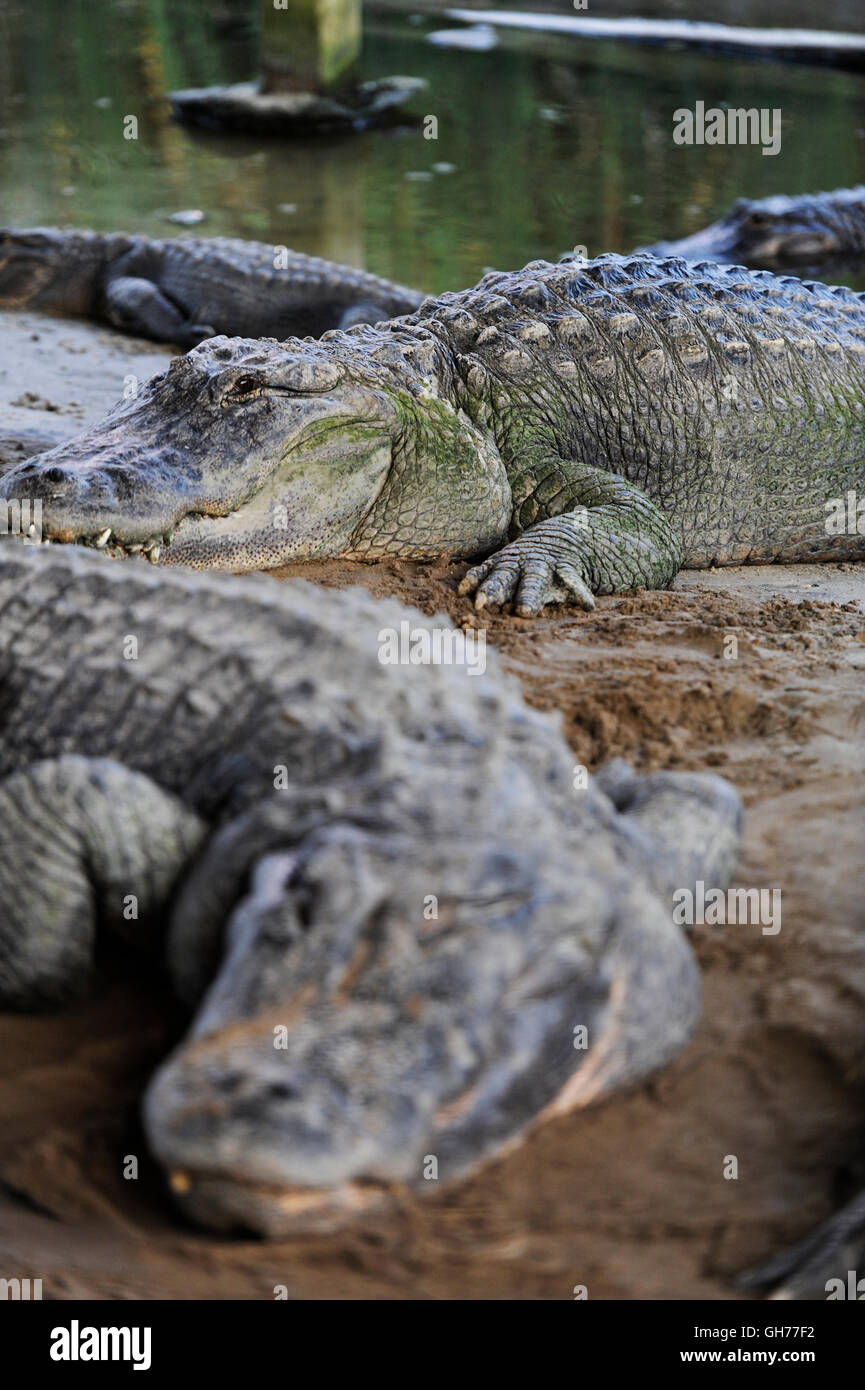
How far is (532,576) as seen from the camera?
4.38 metres

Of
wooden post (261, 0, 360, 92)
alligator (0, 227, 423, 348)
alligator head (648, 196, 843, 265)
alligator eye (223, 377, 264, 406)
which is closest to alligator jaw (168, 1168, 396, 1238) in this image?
alligator eye (223, 377, 264, 406)

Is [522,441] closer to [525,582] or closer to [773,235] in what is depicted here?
[525,582]

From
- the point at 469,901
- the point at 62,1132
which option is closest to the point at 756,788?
the point at 469,901

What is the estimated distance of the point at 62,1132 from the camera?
7.31 ft

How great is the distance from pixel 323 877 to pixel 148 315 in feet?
20.8

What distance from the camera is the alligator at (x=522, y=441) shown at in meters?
4.27

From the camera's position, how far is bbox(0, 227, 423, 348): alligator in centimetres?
763

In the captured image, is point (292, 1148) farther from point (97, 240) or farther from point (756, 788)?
point (97, 240)

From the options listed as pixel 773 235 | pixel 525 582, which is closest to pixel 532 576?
pixel 525 582

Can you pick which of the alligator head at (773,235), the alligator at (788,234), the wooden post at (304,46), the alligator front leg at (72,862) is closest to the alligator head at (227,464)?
the alligator front leg at (72,862)

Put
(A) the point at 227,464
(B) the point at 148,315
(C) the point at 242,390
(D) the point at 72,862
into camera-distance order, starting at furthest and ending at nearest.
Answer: (B) the point at 148,315, (C) the point at 242,390, (A) the point at 227,464, (D) the point at 72,862

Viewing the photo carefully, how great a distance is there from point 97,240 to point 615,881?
23.7 feet

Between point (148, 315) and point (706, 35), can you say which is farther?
point (706, 35)

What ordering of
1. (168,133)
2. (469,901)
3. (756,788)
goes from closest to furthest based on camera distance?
1. (469,901)
2. (756,788)
3. (168,133)
